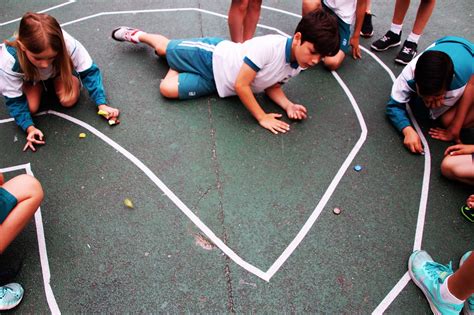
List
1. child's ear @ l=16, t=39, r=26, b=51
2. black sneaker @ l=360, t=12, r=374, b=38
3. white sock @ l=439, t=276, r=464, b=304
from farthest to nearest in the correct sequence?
1. black sneaker @ l=360, t=12, r=374, b=38
2. child's ear @ l=16, t=39, r=26, b=51
3. white sock @ l=439, t=276, r=464, b=304

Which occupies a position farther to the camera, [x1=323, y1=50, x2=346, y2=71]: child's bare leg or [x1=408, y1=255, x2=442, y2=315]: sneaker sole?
[x1=323, y1=50, x2=346, y2=71]: child's bare leg

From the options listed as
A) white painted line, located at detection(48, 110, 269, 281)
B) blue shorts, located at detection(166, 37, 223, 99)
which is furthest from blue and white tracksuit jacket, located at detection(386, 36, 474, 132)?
white painted line, located at detection(48, 110, 269, 281)

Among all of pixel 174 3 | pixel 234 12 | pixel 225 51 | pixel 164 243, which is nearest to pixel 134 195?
pixel 164 243

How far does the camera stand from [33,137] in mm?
2750

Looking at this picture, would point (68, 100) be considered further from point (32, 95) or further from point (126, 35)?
point (126, 35)

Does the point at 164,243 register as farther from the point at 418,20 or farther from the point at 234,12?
the point at 418,20

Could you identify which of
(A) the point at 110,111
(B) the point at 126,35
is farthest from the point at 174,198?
(B) the point at 126,35

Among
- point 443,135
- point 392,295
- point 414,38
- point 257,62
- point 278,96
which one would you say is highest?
point 257,62

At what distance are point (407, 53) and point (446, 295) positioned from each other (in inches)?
93.9

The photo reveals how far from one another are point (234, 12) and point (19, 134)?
1969mm

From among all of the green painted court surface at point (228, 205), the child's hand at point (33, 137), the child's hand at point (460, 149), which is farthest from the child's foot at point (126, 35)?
the child's hand at point (460, 149)

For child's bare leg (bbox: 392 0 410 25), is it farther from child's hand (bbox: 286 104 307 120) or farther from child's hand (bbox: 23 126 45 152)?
child's hand (bbox: 23 126 45 152)

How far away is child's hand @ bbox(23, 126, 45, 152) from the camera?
2734 millimetres

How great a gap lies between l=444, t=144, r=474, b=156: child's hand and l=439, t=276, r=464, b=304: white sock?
1050 millimetres
